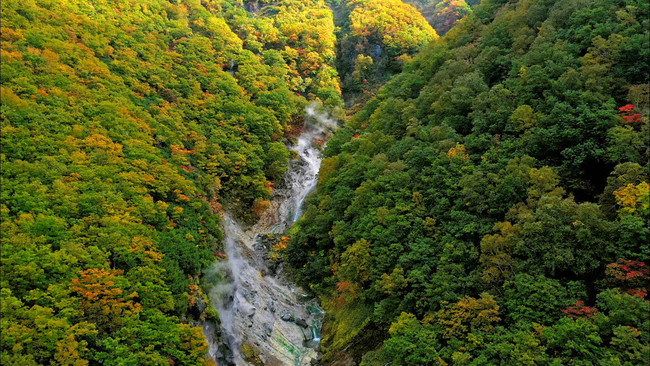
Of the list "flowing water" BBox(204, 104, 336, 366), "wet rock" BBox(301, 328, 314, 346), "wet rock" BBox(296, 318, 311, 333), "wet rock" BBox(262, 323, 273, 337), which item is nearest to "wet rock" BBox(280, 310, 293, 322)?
"flowing water" BBox(204, 104, 336, 366)

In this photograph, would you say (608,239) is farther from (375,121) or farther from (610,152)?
(375,121)

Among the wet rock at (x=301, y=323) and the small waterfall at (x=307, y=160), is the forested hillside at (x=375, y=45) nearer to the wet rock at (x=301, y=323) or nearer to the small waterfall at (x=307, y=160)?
the small waterfall at (x=307, y=160)

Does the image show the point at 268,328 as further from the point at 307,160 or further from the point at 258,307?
the point at 307,160

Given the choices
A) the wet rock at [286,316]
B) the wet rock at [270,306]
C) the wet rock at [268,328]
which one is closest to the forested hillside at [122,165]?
the wet rock at [268,328]

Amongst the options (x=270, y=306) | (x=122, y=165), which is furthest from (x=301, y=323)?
(x=122, y=165)

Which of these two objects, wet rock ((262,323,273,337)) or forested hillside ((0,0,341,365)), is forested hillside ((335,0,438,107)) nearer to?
forested hillside ((0,0,341,365))
